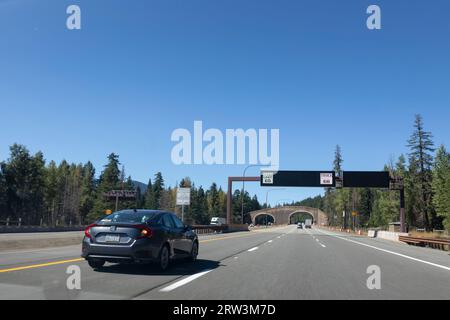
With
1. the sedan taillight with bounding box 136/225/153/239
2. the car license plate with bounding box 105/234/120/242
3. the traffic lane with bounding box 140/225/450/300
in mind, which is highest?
the sedan taillight with bounding box 136/225/153/239

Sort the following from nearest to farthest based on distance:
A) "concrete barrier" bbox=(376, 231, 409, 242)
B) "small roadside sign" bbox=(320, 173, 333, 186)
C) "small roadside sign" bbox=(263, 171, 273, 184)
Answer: "concrete barrier" bbox=(376, 231, 409, 242) → "small roadside sign" bbox=(320, 173, 333, 186) → "small roadside sign" bbox=(263, 171, 273, 184)

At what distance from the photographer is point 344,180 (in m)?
57.2

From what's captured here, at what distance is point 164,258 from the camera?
35.2ft

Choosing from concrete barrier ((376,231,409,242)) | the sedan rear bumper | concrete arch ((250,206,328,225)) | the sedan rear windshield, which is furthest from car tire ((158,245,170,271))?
concrete arch ((250,206,328,225))

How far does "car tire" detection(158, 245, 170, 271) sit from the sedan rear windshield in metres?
0.81

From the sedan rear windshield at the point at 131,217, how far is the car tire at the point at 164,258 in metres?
0.81

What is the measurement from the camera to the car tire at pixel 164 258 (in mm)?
10523

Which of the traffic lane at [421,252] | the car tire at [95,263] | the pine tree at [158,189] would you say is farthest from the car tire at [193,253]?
the pine tree at [158,189]

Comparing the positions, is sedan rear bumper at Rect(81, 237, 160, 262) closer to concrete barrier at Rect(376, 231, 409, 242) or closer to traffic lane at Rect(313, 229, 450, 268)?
traffic lane at Rect(313, 229, 450, 268)

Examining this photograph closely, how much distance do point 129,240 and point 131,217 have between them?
923mm

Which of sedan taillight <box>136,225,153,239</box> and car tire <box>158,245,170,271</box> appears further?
car tire <box>158,245,170,271</box>

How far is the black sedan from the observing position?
32.4 feet
